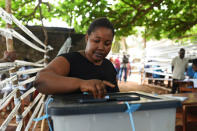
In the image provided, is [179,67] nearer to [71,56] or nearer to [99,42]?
Result: [99,42]

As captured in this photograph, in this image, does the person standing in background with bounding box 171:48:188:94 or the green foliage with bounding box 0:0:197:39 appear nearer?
the green foliage with bounding box 0:0:197:39

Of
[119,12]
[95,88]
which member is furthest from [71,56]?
[119,12]

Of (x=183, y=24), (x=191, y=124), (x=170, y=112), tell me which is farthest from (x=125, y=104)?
(x=183, y=24)

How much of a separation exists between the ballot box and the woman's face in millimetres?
596

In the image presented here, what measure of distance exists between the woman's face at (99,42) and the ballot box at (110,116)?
0.60m

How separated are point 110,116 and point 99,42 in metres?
0.69

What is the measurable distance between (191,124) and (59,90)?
2.55 metres

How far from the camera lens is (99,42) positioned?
4.12ft

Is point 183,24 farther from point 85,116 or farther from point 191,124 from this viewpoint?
point 85,116

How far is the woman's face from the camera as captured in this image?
4.07 feet

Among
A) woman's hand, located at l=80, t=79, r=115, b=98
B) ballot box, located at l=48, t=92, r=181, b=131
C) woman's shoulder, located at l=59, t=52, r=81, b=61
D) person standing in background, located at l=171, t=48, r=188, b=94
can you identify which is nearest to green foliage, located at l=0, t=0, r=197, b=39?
person standing in background, located at l=171, t=48, r=188, b=94

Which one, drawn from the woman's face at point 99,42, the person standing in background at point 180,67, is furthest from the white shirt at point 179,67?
the woman's face at point 99,42

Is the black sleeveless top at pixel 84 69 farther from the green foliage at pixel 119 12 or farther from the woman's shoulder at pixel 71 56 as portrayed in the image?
the green foliage at pixel 119 12

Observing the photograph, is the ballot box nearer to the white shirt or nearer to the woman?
the woman
